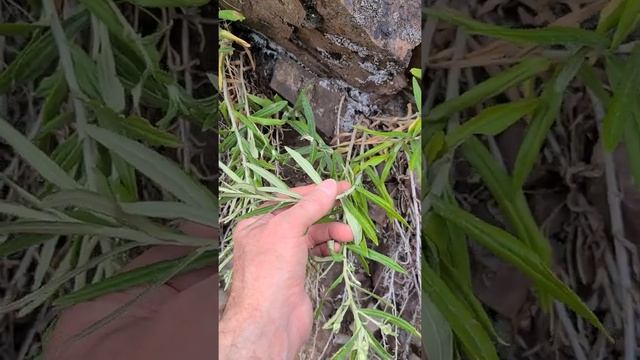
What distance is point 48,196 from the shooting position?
574 mm

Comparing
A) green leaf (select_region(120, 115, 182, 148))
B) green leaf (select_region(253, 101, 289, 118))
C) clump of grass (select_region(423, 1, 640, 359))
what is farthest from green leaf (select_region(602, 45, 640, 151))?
green leaf (select_region(120, 115, 182, 148))

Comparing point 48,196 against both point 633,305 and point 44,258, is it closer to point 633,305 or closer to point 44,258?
point 44,258

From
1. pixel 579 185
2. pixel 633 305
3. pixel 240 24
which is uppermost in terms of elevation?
pixel 240 24

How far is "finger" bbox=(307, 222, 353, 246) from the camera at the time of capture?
2.32ft

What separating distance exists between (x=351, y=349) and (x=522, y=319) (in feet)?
0.57

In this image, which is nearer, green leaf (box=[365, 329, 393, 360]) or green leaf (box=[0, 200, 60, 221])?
green leaf (box=[0, 200, 60, 221])

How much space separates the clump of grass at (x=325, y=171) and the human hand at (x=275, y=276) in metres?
A: 0.01

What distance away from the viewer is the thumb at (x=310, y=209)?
0.68 m

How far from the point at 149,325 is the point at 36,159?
15 cm

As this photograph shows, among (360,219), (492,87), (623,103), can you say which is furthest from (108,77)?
(623,103)

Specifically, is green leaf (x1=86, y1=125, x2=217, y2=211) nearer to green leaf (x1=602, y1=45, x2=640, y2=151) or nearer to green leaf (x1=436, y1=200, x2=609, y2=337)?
green leaf (x1=436, y1=200, x2=609, y2=337)

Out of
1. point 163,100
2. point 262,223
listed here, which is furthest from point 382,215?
point 163,100

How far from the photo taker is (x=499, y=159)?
758 mm

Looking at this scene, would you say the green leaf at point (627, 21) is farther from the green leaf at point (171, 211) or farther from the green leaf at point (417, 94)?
the green leaf at point (171, 211)
